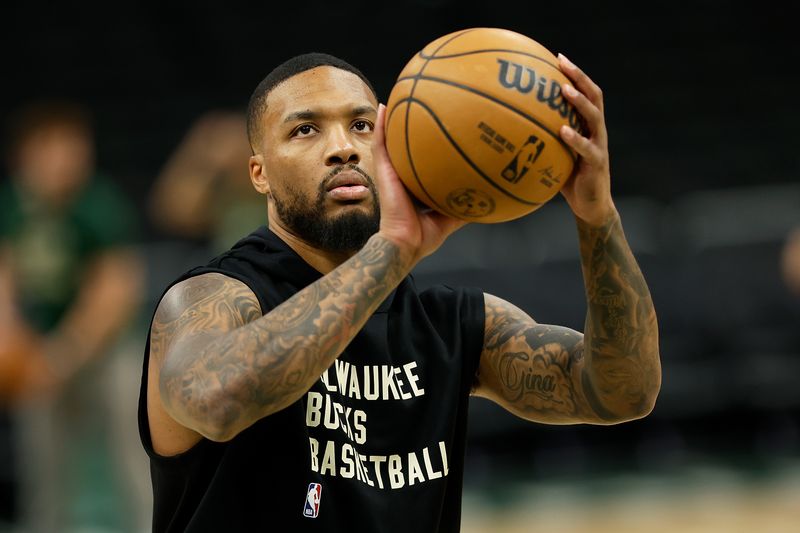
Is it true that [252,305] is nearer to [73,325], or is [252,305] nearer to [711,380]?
[73,325]

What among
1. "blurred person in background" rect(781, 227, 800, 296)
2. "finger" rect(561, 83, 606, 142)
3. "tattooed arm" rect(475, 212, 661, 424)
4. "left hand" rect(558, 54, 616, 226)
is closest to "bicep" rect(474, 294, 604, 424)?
"tattooed arm" rect(475, 212, 661, 424)

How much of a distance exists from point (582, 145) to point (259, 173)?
1.04m

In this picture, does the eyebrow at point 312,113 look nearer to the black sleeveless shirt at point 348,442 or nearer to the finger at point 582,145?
the black sleeveless shirt at point 348,442

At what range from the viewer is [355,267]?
280cm

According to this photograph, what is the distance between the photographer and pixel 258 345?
8.66 feet

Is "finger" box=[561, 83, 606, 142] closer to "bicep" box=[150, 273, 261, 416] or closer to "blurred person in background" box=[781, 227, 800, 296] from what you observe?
"bicep" box=[150, 273, 261, 416]

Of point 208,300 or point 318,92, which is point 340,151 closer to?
point 318,92

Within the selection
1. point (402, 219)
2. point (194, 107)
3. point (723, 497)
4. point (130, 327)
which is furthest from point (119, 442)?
point (194, 107)

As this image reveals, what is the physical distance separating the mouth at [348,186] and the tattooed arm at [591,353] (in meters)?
0.55

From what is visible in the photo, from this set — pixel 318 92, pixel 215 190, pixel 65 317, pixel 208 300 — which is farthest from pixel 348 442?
pixel 65 317

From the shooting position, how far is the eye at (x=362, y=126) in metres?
3.26

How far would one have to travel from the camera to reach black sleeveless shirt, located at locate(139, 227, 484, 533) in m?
2.98

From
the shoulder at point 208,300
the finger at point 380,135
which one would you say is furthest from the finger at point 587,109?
the shoulder at point 208,300

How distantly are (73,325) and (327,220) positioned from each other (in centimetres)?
376
